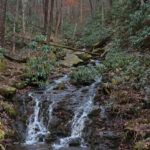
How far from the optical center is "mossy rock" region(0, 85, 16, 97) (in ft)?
47.0

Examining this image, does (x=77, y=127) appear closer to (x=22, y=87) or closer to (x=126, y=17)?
(x=22, y=87)

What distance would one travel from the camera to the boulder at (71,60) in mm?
20734

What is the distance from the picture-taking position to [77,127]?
42.2 feet

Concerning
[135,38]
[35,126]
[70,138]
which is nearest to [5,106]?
[35,126]

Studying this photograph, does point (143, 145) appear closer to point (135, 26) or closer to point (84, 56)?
point (135, 26)

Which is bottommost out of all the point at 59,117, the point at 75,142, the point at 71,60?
the point at 75,142

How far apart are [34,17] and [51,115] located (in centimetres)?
2850

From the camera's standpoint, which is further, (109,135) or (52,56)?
(52,56)

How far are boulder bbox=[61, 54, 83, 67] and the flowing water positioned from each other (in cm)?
489

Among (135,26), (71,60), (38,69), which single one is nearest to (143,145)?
(38,69)

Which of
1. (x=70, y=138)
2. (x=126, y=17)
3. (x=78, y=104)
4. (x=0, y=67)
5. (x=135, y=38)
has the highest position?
(x=126, y=17)

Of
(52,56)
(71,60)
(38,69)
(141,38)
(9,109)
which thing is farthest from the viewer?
(71,60)

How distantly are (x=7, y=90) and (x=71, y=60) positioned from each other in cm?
733

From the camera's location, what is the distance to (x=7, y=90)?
14.5 meters
